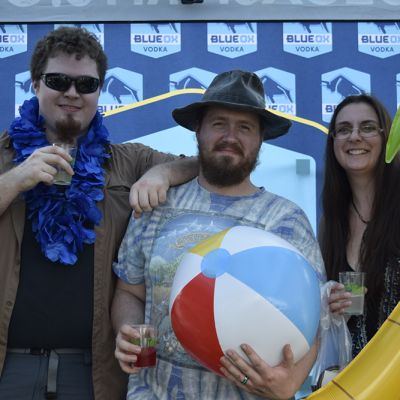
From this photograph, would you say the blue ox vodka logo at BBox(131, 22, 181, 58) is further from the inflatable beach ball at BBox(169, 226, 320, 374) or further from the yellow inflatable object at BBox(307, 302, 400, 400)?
the yellow inflatable object at BBox(307, 302, 400, 400)

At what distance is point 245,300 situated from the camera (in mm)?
1444

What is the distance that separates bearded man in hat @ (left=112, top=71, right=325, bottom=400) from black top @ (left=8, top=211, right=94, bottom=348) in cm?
12

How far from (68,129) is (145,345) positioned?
815 mm

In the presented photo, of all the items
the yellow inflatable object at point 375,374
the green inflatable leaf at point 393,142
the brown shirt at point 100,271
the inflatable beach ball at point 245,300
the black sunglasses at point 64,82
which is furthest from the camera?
the black sunglasses at point 64,82

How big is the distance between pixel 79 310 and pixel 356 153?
117 cm

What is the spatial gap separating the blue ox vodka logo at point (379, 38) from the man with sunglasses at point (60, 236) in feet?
5.04

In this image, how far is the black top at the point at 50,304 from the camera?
1.96 m

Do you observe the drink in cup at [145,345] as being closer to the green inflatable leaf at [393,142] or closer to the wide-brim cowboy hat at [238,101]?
the wide-brim cowboy hat at [238,101]

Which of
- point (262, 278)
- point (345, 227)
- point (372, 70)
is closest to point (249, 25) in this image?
point (372, 70)

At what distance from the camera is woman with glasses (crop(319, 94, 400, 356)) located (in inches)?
87.0

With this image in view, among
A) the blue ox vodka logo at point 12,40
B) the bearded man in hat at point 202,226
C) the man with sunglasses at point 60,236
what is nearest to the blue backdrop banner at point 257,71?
the blue ox vodka logo at point 12,40

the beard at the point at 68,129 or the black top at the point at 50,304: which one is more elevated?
the beard at the point at 68,129

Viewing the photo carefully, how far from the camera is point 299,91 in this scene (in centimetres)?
318

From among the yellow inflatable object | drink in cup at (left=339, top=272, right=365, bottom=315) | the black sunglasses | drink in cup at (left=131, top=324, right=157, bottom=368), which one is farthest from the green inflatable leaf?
the black sunglasses
